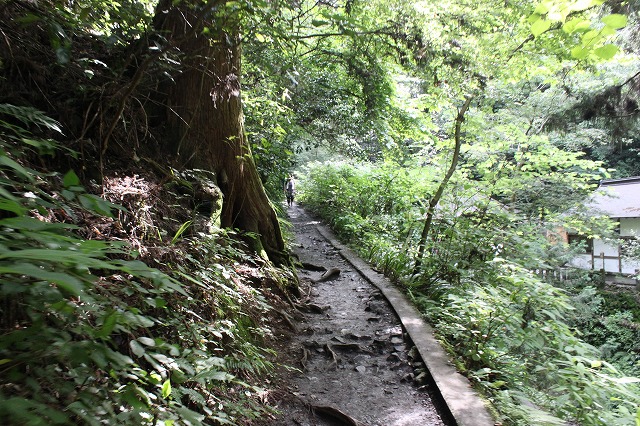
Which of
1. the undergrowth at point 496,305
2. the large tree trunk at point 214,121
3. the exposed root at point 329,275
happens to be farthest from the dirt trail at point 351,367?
the large tree trunk at point 214,121

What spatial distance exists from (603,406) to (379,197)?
28.4 feet

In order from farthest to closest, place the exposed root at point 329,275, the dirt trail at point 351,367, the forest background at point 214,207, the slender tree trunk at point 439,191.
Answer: the exposed root at point 329,275
the slender tree trunk at point 439,191
the dirt trail at point 351,367
the forest background at point 214,207

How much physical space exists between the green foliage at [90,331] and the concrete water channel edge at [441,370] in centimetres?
157

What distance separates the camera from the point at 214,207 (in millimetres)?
4480

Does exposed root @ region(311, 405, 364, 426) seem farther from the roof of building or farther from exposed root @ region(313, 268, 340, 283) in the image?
the roof of building

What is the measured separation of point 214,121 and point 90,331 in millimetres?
3801

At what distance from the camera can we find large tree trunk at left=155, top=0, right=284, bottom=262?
14.8 feet

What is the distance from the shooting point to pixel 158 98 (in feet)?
15.3

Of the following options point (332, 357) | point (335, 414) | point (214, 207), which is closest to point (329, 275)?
point (332, 357)

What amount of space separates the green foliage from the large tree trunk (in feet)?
6.35

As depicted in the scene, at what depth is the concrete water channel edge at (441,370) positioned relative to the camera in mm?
2975

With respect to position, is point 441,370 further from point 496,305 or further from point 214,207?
point 214,207

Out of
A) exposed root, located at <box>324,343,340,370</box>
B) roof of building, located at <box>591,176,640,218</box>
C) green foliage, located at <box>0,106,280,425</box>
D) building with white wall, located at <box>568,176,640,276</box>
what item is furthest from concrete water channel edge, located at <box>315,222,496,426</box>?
building with white wall, located at <box>568,176,640,276</box>

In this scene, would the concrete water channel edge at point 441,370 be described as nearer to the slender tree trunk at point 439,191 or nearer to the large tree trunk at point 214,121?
the slender tree trunk at point 439,191
